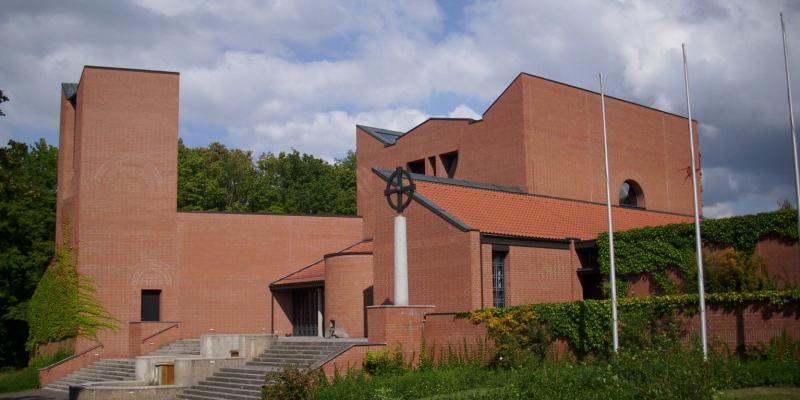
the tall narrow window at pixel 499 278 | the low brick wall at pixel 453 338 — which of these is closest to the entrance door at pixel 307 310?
the tall narrow window at pixel 499 278

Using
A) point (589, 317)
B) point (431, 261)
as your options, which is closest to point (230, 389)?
point (431, 261)

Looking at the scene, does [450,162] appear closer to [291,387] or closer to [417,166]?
[417,166]

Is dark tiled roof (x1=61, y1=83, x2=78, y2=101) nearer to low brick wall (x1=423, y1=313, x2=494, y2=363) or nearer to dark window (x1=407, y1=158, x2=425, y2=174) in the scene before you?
dark window (x1=407, y1=158, x2=425, y2=174)

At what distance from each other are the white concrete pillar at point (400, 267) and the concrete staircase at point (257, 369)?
2.09 metres

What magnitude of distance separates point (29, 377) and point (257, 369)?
532 inches

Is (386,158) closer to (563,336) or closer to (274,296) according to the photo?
(274,296)

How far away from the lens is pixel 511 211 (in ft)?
99.1

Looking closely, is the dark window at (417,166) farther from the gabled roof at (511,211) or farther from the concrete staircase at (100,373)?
the concrete staircase at (100,373)

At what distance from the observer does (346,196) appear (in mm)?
60438

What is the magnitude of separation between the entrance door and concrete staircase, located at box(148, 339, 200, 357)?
527 centimetres

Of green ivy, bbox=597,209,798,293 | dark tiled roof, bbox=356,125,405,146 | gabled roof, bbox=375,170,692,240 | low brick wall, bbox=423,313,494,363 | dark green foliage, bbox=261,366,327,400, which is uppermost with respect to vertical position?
dark tiled roof, bbox=356,125,405,146

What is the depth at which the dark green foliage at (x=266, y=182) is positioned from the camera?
55.3m

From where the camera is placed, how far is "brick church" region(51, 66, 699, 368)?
28.8 metres

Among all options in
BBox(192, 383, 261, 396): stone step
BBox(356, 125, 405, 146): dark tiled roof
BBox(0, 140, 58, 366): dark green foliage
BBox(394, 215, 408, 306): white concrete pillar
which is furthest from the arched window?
BBox(0, 140, 58, 366): dark green foliage
